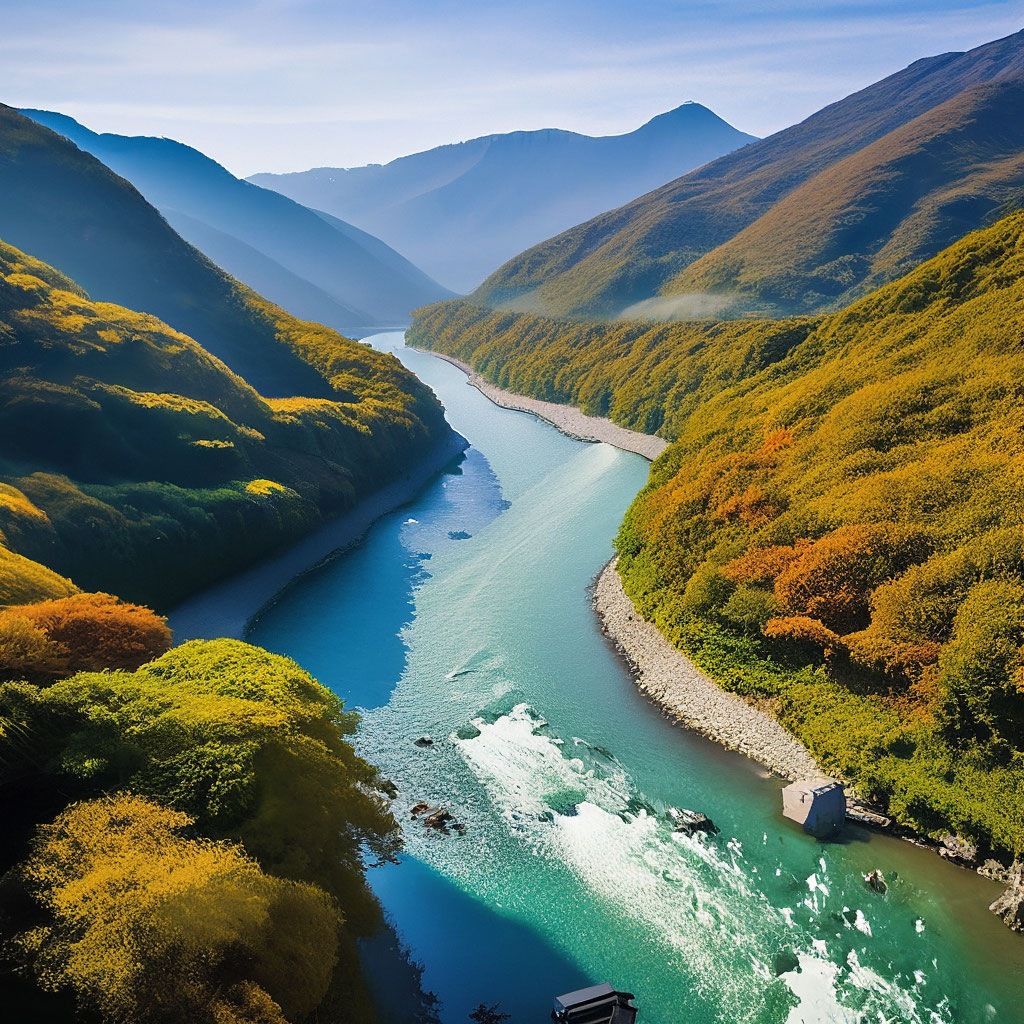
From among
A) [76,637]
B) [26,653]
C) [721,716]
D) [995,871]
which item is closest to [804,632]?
[721,716]

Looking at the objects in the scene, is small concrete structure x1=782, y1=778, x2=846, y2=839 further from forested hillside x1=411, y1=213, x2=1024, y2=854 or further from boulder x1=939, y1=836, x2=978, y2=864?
boulder x1=939, y1=836, x2=978, y2=864

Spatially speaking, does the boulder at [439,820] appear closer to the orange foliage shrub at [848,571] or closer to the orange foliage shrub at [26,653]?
the orange foliage shrub at [26,653]

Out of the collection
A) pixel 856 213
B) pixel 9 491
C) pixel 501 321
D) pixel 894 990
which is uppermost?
pixel 856 213

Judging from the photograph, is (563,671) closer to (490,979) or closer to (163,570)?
(490,979)

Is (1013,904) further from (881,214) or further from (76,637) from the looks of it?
(881,214)

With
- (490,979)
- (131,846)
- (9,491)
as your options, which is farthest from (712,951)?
(9,491)

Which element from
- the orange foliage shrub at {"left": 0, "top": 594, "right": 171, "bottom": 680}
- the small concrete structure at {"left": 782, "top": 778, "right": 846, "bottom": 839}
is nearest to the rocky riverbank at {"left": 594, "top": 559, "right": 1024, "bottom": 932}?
the small concrete structure at {"left": 782, "top": 778, "right": 846, "bottom": 839}

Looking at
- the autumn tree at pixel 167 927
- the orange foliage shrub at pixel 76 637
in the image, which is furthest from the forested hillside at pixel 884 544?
the orange foliage shrub at pixel 76 637
